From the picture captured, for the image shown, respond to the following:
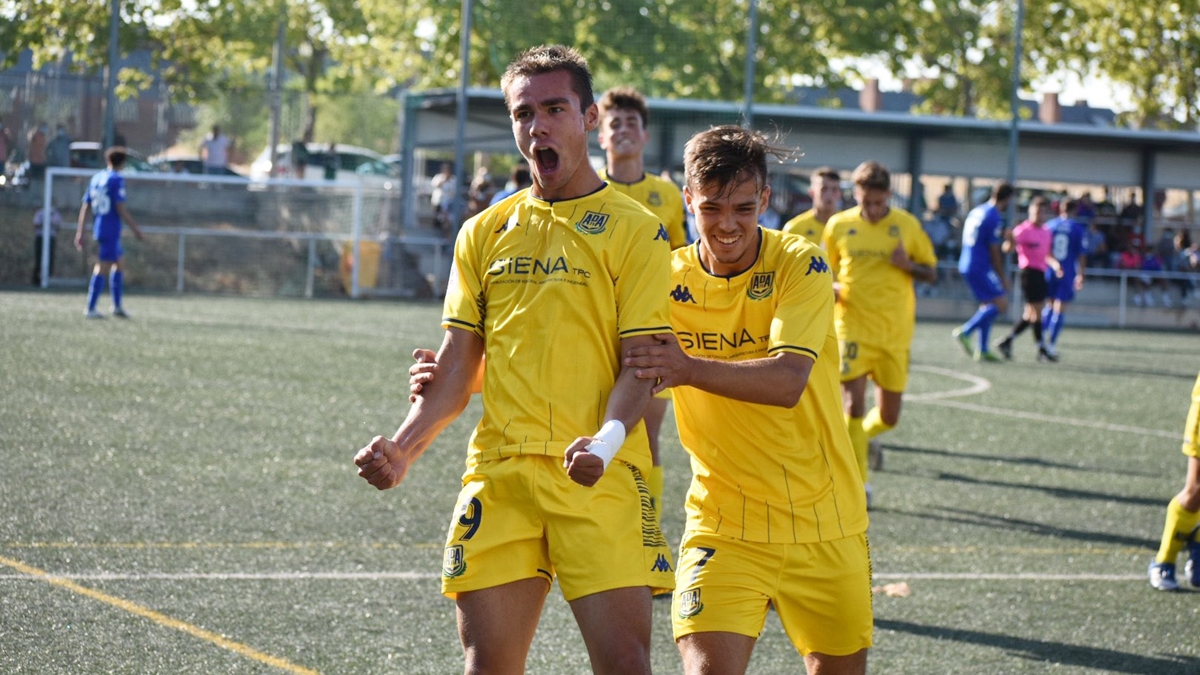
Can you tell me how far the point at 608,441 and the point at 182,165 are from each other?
26617 millimetres

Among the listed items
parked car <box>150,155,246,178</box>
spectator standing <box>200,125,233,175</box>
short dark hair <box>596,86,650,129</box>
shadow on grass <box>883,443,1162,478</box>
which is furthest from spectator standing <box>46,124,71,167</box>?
short dark hair <box>596,86,650,129</box>

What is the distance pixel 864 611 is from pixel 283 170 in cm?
2596

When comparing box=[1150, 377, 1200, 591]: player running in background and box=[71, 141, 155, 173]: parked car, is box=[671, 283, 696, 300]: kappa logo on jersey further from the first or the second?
box=[71, 141, 155, 173]: parked car

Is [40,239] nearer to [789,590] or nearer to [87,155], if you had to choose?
[87,155]

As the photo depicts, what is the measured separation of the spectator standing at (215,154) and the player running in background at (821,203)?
807 inches

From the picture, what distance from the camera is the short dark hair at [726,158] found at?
4.03 metres

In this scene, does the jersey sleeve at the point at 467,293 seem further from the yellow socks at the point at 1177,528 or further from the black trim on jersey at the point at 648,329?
the yellow socks at the point at 1177,528

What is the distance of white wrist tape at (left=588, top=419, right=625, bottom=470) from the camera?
11.1ft

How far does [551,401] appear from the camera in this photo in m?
3.73

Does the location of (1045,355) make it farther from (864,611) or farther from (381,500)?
(864,611)

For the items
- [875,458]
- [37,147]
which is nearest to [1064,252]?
[875,458]

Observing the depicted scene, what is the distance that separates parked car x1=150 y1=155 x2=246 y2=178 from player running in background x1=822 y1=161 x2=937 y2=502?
65.7ft

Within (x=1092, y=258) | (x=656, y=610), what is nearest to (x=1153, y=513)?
(x=656, y=610)

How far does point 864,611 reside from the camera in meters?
4.18
